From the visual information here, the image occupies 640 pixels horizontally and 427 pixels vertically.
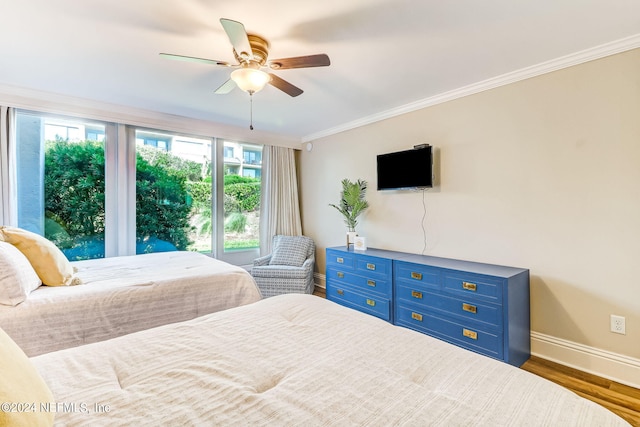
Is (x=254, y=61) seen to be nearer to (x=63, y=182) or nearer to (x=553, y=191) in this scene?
(x=553, y=191)

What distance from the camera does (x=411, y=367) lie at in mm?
989

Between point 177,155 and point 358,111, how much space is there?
2455mm

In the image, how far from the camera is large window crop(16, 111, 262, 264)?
3.09m

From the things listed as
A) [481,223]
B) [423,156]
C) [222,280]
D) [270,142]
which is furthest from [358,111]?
[222,280]

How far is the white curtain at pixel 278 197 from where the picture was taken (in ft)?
14.9

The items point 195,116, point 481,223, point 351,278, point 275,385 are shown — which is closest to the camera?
point 275,385

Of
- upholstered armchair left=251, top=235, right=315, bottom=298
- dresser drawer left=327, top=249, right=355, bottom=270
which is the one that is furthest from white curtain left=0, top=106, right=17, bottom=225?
dresser drawer left=327, top=249, right=355, bottom=270

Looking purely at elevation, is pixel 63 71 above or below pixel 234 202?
above

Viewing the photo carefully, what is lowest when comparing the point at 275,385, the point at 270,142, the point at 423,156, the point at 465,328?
the point at 465,328

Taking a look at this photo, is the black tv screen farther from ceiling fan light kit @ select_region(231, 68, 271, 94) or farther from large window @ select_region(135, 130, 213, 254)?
large window @ select_region(135, 130, 213, 254)

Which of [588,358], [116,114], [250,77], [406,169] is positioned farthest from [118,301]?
[588,358]

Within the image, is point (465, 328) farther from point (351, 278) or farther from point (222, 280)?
point (222, 280)

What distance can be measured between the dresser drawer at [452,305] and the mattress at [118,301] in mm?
1437

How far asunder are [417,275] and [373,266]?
536 mm
